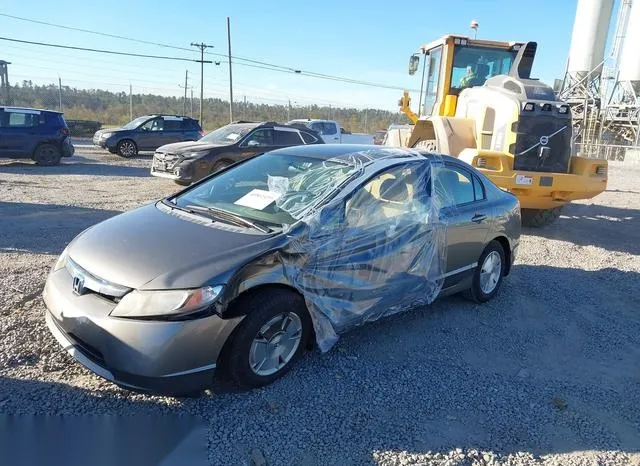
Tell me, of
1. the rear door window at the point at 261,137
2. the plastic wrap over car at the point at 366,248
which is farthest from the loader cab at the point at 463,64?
the plastic wrap over car at the point at 366,248

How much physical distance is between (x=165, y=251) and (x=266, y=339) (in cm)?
84

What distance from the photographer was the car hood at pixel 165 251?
2.85 meters

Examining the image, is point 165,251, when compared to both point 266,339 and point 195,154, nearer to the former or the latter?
point 266,339

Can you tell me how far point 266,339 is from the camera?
312cm

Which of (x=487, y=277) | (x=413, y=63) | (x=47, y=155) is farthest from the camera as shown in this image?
(x=47, y=155)

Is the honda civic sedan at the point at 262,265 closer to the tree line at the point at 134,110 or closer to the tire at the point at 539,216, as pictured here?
the tire at the point at 539,216

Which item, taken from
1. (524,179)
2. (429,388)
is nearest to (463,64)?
(524,179)

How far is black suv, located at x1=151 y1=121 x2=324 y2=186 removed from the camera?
10703mm

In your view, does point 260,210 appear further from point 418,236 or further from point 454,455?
point 454,455

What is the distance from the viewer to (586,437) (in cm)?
299

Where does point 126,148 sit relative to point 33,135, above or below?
below

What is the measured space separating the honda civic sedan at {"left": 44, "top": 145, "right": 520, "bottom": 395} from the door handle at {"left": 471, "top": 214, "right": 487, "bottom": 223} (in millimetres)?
11

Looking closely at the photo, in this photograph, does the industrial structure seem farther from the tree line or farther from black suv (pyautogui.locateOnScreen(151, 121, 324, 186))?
black suv (pyautogui.locateOnScreen(151, 121, 324, 186))

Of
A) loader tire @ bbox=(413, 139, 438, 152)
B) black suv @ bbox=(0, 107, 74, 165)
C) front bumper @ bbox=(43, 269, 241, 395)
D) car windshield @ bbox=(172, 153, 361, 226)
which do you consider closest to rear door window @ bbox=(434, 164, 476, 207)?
car windshield @ bbox=(172, 153, 361, 226)
